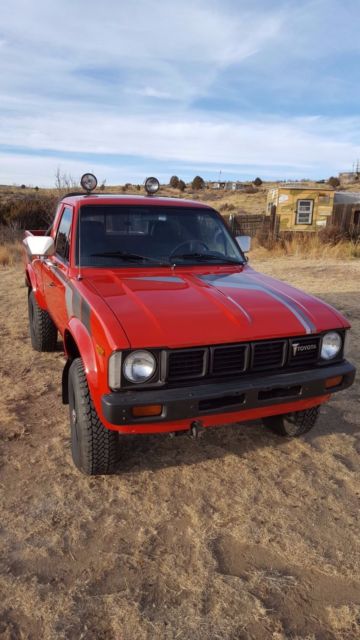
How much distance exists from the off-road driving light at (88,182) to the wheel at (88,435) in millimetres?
2337

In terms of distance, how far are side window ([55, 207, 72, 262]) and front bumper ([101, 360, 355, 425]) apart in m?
1.67

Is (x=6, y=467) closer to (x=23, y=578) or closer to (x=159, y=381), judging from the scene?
(x=23, y=578)

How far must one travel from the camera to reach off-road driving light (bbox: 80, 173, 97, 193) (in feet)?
15.7

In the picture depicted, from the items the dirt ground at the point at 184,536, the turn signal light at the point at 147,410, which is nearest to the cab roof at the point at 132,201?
the dirt ground at the point at 184,536

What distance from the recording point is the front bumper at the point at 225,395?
2.52 metres

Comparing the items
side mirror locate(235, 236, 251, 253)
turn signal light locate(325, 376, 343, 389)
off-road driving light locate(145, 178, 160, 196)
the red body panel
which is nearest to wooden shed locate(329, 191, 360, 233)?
off-road driving light locate(145, 178, 160, 196)

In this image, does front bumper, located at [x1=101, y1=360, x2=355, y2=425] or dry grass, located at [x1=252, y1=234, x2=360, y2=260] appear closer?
front bumper, located at [x1=101, y1=360, x2=355, y2=425]

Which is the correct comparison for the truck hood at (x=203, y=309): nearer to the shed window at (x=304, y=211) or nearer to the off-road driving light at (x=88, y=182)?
the off-road driving light at (x=88, y=182)

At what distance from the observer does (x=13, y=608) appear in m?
2.12

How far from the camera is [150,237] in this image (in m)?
3.89

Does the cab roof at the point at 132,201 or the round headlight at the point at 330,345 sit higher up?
the cab roof at the point at 132,201

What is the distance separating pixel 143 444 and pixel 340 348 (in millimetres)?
1567

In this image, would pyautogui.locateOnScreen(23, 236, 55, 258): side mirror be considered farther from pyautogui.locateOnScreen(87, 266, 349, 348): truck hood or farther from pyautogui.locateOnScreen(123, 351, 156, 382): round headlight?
pyautogui.locateOnScreen(123, 351, 156, 382): round headlight

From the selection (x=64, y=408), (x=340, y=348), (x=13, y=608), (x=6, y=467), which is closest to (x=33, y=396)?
(x=64, y=408)
